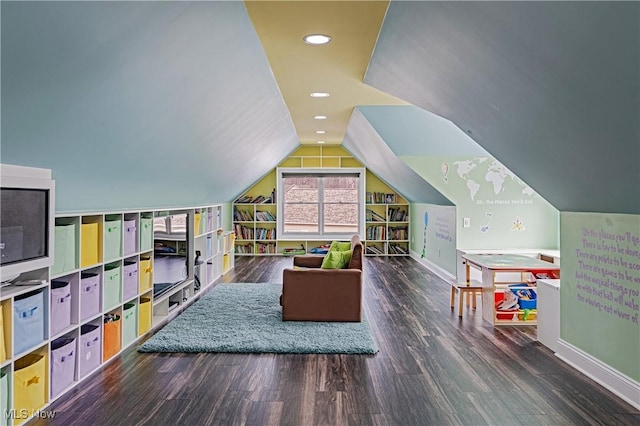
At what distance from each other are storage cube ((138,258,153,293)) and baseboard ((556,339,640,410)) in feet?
12.2

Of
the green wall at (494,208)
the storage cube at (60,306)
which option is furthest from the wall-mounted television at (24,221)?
the green wall at (494,208)

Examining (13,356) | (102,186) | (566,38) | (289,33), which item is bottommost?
(13,356)

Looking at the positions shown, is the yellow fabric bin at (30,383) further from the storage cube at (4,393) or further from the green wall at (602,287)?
the green wall at (602,287)

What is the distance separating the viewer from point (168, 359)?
356 centimetres

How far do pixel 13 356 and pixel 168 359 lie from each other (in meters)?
1.37

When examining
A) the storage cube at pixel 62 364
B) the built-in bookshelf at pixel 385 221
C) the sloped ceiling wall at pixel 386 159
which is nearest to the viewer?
the storage cube at pixel 62 364

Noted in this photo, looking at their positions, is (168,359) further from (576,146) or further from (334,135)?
(334,135)

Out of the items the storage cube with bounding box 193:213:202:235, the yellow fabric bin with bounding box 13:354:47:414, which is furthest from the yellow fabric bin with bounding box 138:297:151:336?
the storage cube with bounding box 193:213:202:235

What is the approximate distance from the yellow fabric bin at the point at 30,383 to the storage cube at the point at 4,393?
0.06m

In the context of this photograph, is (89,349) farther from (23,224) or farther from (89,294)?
(23,224)

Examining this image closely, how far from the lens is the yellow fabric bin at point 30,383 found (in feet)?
7.98

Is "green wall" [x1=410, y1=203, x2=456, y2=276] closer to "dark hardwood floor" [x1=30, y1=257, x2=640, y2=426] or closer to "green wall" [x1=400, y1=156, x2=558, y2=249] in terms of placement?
"green wall" [x1=400, y1=156, x2=558, y2=249]

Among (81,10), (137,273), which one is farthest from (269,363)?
(81,10)

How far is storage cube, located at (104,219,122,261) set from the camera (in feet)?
11.4
